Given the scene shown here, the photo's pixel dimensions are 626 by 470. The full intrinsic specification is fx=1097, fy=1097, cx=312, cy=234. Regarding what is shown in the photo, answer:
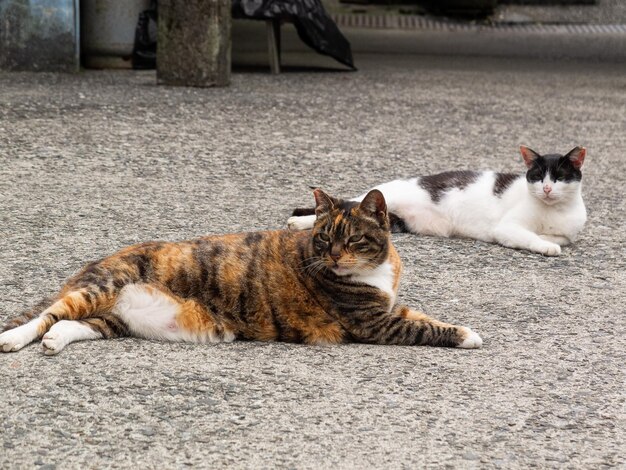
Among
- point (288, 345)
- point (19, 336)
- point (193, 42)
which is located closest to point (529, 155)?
point (288, 345)

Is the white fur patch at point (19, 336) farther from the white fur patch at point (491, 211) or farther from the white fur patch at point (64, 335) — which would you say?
the white fur patch at point (491, 211)

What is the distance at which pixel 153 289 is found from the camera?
4125 millimetres

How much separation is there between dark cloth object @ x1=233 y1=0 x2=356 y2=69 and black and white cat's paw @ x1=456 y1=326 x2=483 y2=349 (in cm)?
785

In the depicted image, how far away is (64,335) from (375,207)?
4.24ft

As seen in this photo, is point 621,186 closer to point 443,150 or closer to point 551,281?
point 443,150

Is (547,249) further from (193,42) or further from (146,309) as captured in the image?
(193,42)

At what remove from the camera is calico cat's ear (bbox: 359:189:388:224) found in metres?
4.30

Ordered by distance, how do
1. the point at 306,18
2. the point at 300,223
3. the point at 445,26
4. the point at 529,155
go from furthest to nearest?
the point at 445,26, the point at 306,18, the point at 529,155, the point at 300,223

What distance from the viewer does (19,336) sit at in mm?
3934

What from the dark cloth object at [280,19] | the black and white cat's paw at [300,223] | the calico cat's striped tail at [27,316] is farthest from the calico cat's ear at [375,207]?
the dark cloth object at [280,19]

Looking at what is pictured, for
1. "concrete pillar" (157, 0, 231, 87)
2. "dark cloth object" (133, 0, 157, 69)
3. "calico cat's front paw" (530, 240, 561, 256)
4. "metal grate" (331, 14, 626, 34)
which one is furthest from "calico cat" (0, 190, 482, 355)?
"metal grate" (331, 14, 626, 34)

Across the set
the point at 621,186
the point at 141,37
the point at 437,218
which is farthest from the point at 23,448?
the point at 141,37

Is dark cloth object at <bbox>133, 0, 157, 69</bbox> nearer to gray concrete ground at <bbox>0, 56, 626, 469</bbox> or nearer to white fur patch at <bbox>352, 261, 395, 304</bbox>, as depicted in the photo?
gray concrete ground at <bbox>0, 56, 626, 469</bbox>

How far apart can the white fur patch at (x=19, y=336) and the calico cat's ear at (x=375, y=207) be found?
131 centimetres
